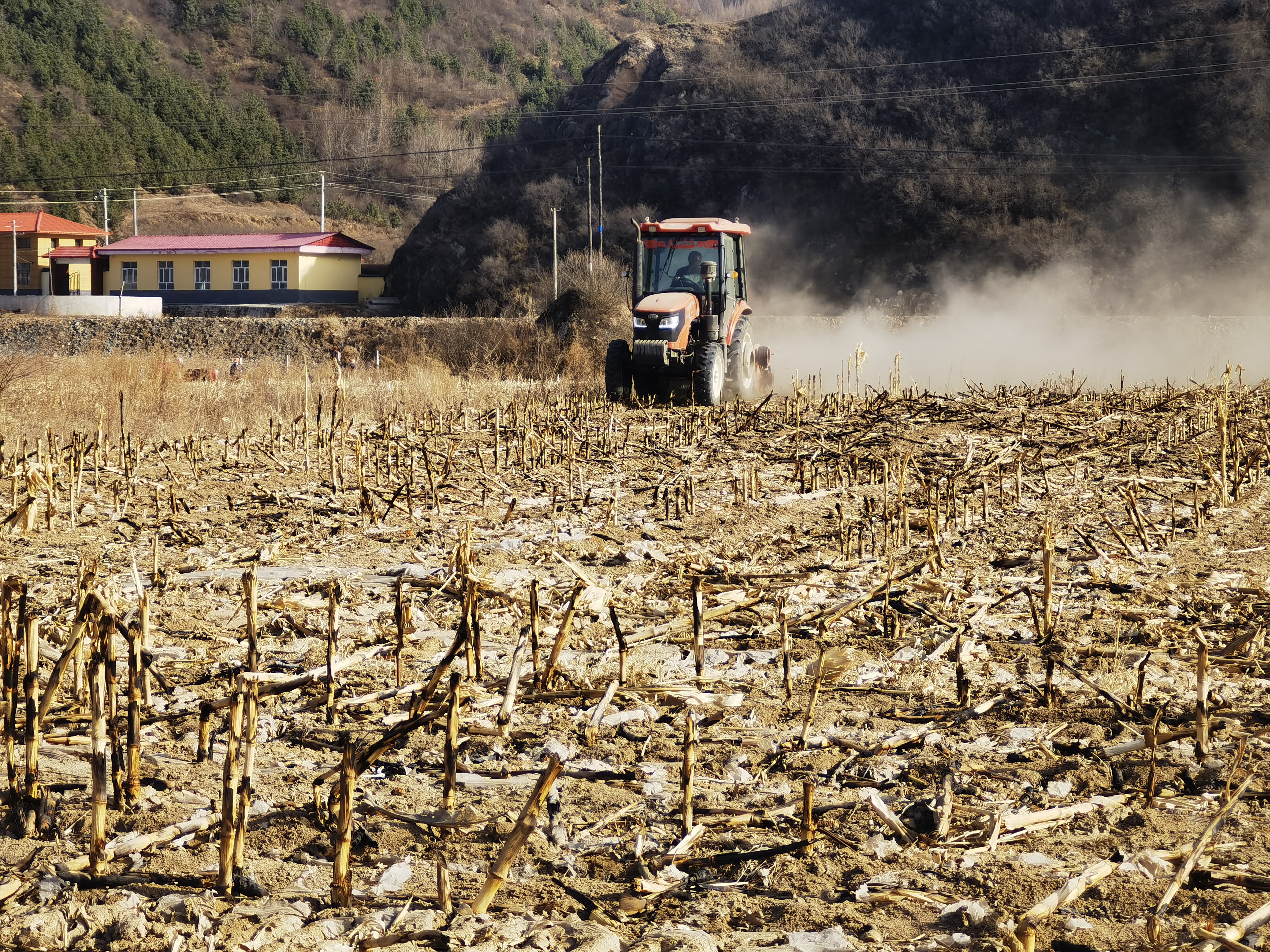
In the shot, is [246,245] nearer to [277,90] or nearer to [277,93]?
[277,93]

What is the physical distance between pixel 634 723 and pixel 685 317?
1237cm

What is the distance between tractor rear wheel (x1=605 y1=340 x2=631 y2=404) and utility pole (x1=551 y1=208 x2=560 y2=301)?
62.4 feet

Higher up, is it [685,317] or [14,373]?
[685,317]

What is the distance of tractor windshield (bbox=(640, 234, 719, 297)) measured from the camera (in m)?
17.0

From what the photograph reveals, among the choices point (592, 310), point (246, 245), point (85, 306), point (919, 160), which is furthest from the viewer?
point (246, 245)

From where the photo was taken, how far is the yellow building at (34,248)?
57969 mm

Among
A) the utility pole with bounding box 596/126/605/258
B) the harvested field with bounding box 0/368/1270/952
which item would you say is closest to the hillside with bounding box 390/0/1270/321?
the utility pole with bounding box 596/126/605/258

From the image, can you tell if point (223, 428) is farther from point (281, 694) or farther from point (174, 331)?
point (174, 331)

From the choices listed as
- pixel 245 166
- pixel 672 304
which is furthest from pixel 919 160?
pixel 245 166

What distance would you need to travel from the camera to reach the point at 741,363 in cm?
1780

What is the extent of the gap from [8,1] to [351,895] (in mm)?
114208

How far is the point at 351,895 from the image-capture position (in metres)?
3.04

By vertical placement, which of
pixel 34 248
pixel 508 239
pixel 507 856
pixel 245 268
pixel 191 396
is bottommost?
pixel 507 856

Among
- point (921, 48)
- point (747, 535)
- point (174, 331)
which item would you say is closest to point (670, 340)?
point (747, 535)
